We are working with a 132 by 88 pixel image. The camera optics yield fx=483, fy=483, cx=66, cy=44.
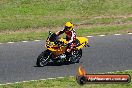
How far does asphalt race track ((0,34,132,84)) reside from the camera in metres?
22.0

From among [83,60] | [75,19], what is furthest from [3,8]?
[83,60]

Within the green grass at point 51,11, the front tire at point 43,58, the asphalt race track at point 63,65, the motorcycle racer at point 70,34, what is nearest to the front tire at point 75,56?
the asphalt race track at point 63,65

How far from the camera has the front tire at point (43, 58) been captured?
22.8 m

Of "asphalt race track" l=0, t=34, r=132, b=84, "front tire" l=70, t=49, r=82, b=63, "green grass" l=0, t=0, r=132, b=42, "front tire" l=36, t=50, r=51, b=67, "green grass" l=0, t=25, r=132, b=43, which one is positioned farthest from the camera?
"green grass" l=0, t=0, r=132, b=42

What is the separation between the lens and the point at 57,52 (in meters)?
23.1

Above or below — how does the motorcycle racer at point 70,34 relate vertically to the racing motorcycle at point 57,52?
above

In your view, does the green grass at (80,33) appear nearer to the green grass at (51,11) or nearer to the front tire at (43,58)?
the green grass at (51,11)

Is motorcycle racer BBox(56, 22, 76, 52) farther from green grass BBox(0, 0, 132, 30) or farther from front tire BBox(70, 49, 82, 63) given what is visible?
green grass BBox(0, 0, 132, 30)

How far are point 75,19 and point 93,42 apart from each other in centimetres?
549

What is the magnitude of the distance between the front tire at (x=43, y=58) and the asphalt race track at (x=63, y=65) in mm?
218

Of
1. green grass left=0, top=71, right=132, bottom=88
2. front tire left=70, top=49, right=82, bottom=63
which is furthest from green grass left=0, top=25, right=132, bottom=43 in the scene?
green grass left=0, top=71, right=132, bottom=88

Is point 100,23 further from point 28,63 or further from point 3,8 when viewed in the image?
point 28,63

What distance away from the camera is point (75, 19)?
32.0 meters

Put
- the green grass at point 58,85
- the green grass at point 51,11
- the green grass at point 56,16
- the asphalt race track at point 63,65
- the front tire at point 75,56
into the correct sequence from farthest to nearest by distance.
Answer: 1. the green grass at point 51,11
2. the green grass at point 56,16
3. the front tire at point 75,56
4. the asphalt race track at point 63,65
5. the green grass at point 58,85
